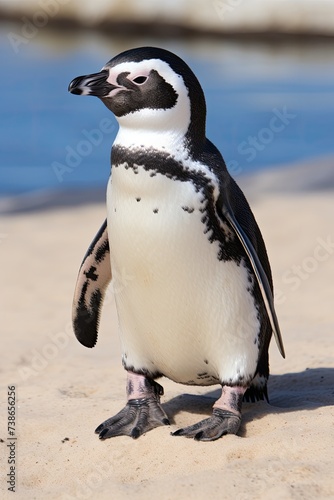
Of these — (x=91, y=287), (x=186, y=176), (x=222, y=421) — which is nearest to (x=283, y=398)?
(x=222, y=421)

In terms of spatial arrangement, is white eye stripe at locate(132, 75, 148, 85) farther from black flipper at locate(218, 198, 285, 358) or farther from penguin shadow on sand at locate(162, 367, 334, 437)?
penguin shadow on sand at locate(162, 367, 334, 437)

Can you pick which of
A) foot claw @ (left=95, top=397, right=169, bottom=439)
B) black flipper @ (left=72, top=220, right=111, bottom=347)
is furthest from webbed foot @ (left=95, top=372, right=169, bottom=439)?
black flipper @ (left=72, top=220, right=111, bottom=347)

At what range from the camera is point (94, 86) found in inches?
119

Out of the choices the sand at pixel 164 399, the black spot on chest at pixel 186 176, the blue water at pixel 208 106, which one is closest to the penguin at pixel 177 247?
the black spot on chest at pixel 186 176

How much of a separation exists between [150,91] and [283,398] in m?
1.29

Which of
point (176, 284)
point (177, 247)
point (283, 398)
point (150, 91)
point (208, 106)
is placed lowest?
point (283, 398)

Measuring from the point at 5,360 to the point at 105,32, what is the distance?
48.3 ft

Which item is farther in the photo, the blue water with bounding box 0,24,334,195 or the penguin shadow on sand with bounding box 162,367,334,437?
the blue water with bounding box 0,24,334,195

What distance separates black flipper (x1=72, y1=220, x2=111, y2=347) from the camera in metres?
3.43

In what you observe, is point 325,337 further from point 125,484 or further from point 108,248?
point 125,484

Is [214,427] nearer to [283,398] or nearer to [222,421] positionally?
[222,421]

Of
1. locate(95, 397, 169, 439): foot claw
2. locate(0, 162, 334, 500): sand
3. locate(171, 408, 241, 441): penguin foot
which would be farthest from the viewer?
locate(95, 397, 169, 439): foot claw

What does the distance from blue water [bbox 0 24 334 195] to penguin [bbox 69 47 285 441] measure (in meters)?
5.96

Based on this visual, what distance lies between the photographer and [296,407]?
11.2 feet
